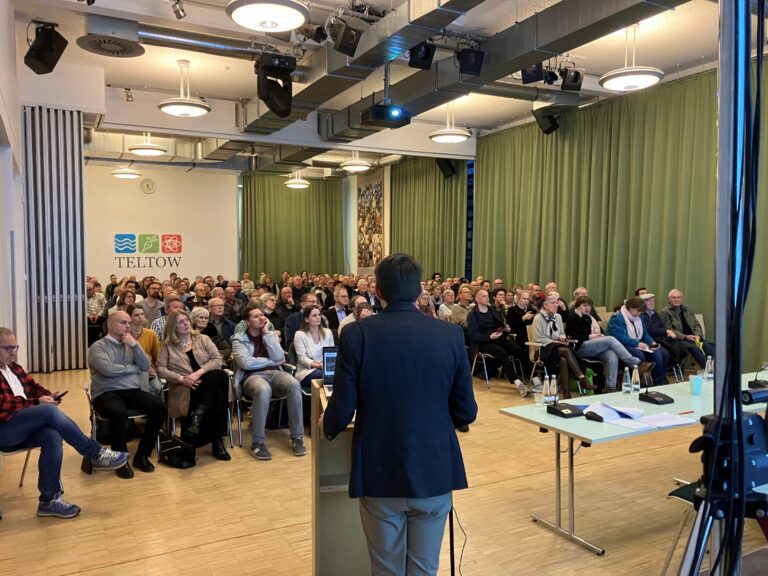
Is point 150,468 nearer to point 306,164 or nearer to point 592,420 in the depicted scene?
point 592,420

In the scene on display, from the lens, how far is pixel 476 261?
41.8 feet

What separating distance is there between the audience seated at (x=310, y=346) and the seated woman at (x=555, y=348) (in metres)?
2.84

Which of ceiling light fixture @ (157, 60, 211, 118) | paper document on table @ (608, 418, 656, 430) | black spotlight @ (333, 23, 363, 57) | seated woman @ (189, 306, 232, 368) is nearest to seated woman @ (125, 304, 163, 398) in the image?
seated woman @ (189, 306, 232, 368)

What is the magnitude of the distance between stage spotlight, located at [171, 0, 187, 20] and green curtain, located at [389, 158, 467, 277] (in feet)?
26.5

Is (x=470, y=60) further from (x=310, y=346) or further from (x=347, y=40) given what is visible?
(x=310, y=346)

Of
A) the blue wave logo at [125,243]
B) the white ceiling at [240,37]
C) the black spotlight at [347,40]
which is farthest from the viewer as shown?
the blue wave logo at [125,243]

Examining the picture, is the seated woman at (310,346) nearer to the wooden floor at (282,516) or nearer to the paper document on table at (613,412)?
the wooden floor at (282,516)

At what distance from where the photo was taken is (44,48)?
6.45 metres

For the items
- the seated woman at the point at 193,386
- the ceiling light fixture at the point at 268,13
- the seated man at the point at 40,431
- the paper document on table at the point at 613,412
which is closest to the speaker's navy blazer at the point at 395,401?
the paper document on table at the point at 613,412

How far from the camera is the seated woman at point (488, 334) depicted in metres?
7.79

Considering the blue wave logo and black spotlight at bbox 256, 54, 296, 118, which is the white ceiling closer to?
black spotlight at bbox 256, 54, 296, 118

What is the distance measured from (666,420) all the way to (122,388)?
13.0ft

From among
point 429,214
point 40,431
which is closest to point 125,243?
point 429,214

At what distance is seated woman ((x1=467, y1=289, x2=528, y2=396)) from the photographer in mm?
7785
